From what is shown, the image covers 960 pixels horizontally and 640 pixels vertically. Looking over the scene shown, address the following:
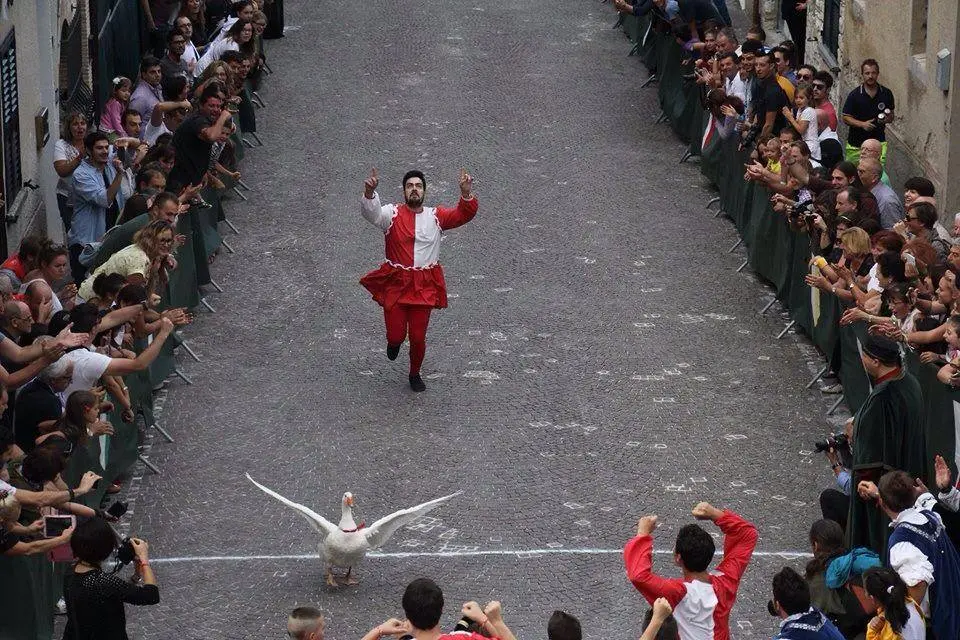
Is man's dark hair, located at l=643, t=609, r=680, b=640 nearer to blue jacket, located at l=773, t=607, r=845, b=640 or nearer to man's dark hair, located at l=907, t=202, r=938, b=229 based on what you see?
blue jacket, located at l=773, t=607, r=845, b=640

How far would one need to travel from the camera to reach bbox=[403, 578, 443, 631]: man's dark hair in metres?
8.73

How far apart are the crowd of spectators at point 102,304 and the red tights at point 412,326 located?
1927mm

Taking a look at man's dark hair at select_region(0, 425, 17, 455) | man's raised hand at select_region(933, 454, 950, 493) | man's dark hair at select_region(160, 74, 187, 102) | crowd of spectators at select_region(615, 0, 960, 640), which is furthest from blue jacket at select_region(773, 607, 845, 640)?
man's dark hair at select_region(160, 74, 187, 102)

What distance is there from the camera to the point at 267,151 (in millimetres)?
22578

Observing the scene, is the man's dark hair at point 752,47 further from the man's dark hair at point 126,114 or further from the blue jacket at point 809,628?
the blue jacket at point 809,628

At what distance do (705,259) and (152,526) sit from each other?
7.62 metres

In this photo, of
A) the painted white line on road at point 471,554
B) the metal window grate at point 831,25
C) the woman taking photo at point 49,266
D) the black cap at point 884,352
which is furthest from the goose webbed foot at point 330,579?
the metal window grate at point 831,25

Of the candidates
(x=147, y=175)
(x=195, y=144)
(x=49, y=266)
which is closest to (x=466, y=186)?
(x=147, y=175)

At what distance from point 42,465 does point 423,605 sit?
3570mm

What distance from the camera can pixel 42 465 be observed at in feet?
37.2

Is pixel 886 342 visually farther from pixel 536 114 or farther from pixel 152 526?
pixel 536 114

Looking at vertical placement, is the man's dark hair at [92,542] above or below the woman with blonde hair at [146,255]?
above

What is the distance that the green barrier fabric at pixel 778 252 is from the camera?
12398mm

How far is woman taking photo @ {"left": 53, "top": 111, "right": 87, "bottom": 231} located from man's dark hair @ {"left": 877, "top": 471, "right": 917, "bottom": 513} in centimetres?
915
